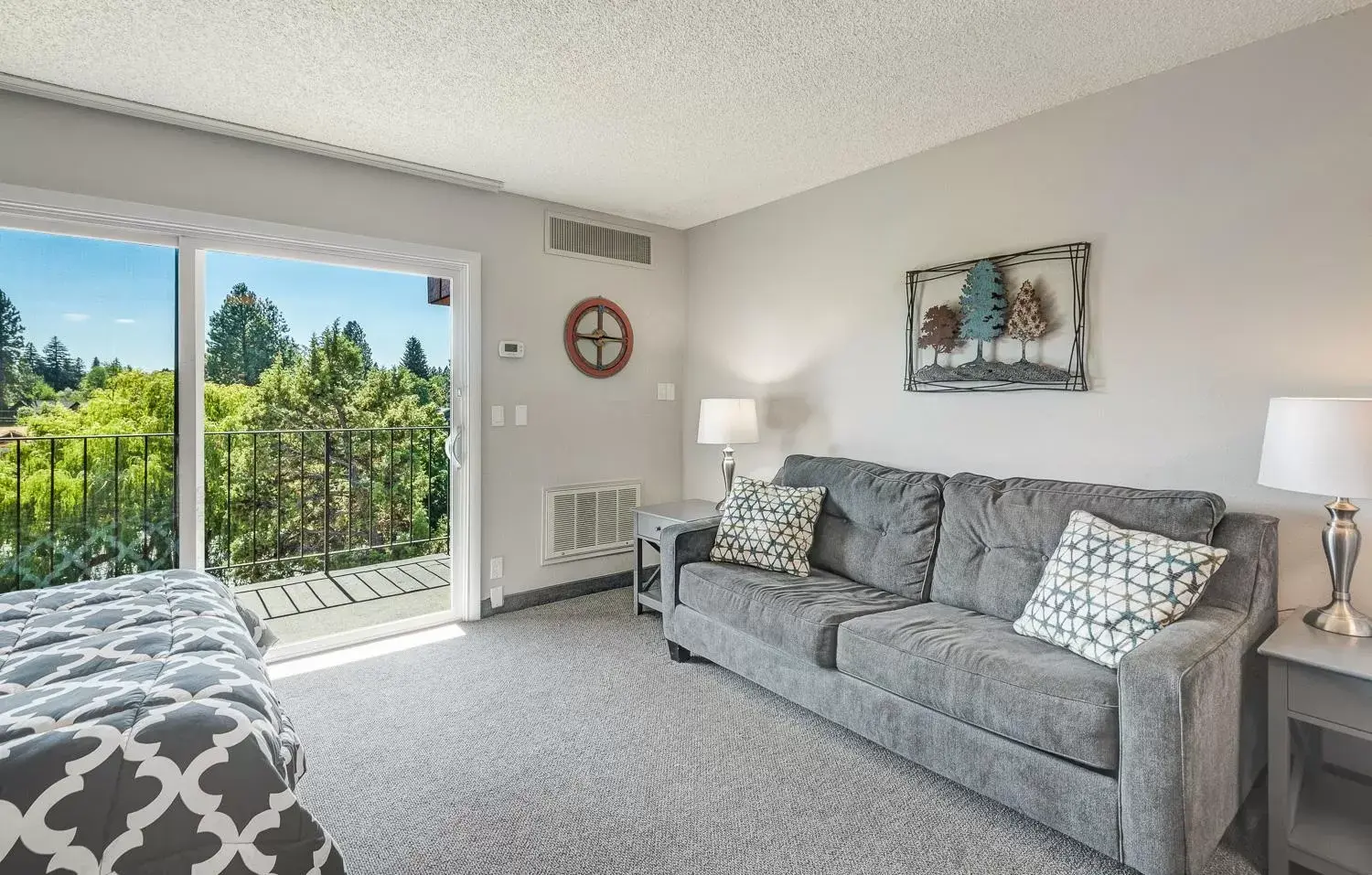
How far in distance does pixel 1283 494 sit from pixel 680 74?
2477mm

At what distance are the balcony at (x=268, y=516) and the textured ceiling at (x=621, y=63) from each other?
1487 millimetres

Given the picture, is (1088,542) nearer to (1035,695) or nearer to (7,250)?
(1035,695)

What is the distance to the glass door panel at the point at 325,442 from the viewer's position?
3154 millimetres

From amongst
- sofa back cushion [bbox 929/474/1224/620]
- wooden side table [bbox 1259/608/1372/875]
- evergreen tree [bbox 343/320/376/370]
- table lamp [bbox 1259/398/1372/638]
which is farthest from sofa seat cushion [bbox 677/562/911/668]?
evergreen tree [bbox 343/320/376/370]

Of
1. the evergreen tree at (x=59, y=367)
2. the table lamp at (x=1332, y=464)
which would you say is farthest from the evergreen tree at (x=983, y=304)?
the evergreen tree at (x=59, y=367)

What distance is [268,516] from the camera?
3570mm

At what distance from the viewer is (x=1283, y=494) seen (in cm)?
216

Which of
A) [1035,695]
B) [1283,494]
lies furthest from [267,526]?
[1283,494]

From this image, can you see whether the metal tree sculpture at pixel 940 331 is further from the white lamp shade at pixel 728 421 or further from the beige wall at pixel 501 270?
the beige wall at pixel 501 270

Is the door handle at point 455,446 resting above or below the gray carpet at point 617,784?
above

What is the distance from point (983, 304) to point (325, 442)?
3429mm

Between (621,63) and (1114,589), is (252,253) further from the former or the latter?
(1114,589)

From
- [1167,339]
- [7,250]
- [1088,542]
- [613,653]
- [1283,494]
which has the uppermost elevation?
[7,250]

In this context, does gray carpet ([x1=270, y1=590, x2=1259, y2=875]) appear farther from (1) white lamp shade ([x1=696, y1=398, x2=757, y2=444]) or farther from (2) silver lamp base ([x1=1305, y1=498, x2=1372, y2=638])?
(1) white lamp shade ([x1=696, y1=398, x2=757, y2=444])
